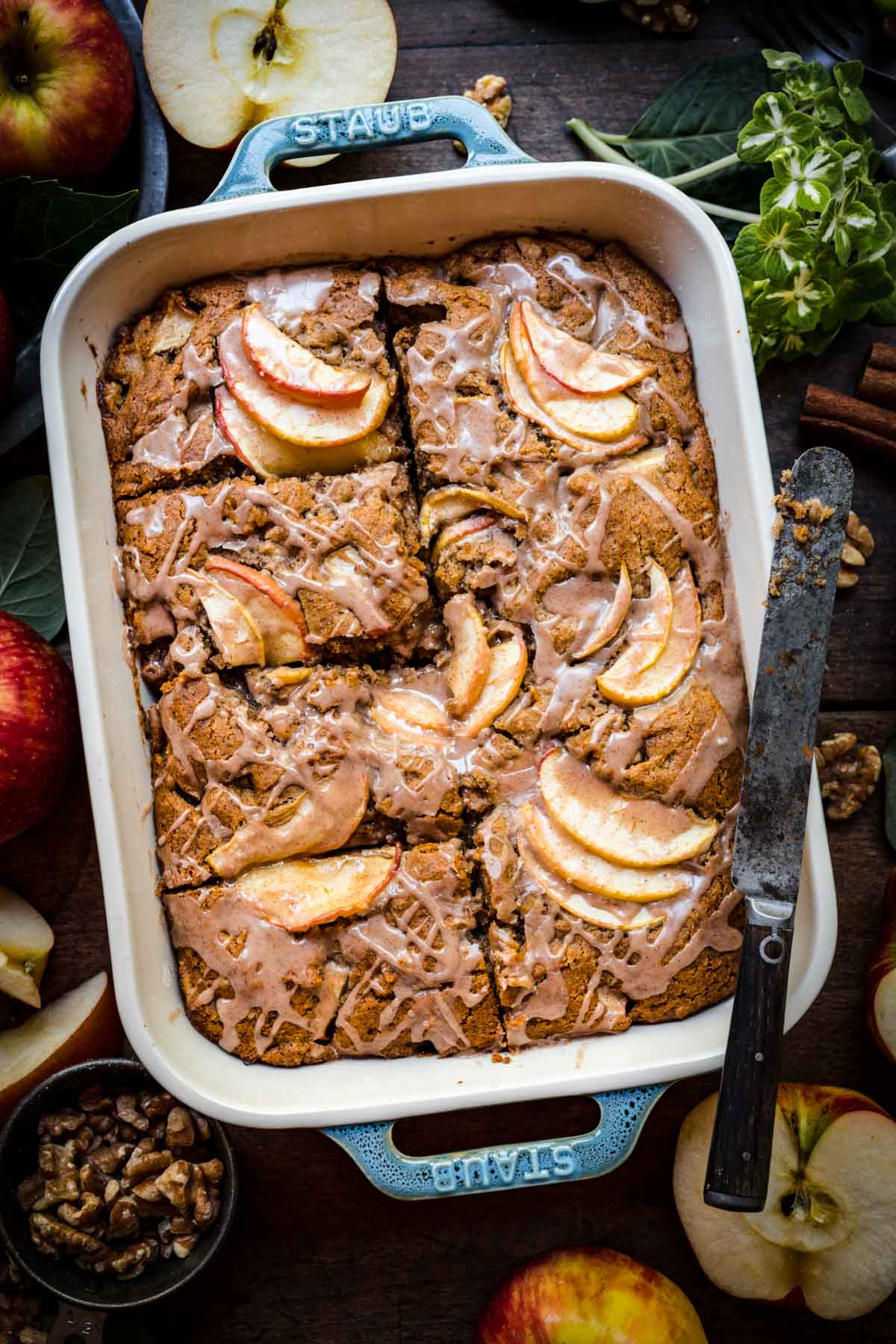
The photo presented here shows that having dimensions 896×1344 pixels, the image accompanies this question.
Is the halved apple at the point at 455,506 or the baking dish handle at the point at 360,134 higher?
the baking dish handle at the point at 360,134

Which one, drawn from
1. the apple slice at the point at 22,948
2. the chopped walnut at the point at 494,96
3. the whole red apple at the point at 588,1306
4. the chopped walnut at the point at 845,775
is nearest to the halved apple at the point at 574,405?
the chopped walnut at the point at 494,96

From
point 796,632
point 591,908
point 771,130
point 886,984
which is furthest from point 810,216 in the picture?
point 886,984

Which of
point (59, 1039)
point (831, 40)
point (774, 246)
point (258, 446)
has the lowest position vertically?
point (59, 1039)

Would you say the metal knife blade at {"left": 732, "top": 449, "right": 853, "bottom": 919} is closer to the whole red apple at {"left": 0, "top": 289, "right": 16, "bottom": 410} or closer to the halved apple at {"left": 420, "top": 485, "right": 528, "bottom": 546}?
the halved apple at {"left": 420, "top": 485, "right": 528, "bottom": 546}

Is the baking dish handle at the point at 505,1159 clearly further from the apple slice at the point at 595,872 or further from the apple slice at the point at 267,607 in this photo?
the apple slice at the point at 267,607

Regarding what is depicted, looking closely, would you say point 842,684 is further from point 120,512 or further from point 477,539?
point 120,512

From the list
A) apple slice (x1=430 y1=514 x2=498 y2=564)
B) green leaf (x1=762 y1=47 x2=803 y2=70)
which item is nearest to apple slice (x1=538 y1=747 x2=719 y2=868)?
apple slice (x1=430 y1=514 x2=498 y2=564)

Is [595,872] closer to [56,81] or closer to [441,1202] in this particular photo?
[441,1202]
